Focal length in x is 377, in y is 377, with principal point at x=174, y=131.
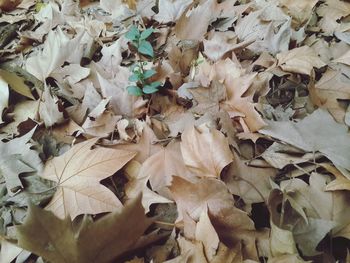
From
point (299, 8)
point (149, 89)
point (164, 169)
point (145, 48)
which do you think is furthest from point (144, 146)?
point (299, 8)

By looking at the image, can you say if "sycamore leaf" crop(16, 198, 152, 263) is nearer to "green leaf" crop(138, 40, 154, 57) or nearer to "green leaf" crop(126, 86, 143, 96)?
"green leaf" crop(126, 86, 143, 96)

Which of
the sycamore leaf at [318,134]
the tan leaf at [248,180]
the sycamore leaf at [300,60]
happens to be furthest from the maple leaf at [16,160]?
the sycamore leaf at [300,60]

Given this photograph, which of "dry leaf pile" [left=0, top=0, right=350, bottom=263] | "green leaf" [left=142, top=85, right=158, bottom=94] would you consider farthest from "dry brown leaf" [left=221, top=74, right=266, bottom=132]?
"green leaf" [left=142, top=85, right=158, bottom=94]

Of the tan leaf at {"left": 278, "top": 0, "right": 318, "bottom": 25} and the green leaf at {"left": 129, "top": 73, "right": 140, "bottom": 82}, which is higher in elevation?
the tan leaf at {"left": 278, "top": 0, "right": 318, "bottom": 25}

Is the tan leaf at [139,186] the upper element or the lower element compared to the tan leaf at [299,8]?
lower

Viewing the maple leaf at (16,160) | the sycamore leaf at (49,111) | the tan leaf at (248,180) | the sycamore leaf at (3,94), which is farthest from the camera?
the sycamore leaf at (3,94)

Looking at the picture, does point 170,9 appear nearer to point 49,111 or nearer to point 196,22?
point 196,22

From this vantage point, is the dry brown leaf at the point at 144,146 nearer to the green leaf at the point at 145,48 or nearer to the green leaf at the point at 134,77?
the green leaf at the point at 134,77
